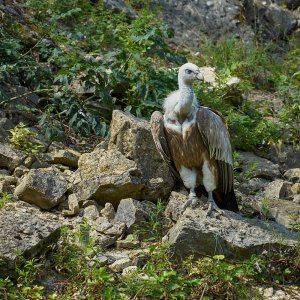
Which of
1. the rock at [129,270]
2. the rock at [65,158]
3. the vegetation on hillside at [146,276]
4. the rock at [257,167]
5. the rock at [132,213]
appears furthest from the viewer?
the rock at [257,167]

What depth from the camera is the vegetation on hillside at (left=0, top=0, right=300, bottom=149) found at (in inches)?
331

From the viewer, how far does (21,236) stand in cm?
569

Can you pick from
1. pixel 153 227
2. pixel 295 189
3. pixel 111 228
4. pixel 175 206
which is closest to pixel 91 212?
pixel 111 228

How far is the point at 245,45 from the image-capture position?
11.8 m

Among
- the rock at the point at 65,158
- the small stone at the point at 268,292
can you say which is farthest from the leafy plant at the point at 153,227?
the rock at the point at 65,158

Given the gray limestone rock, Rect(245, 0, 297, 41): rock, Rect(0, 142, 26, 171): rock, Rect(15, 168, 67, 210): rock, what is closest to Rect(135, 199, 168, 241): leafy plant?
the gray limestone rock

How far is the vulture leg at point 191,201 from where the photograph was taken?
22.4 feet

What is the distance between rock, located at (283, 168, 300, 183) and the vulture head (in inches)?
86.6

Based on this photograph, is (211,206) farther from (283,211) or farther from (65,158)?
(65,158)

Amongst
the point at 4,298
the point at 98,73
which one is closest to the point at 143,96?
the point at 98,73

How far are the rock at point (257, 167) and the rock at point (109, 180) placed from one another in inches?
60.8

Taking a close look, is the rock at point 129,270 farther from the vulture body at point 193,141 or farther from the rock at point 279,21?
the rock at point 279,21

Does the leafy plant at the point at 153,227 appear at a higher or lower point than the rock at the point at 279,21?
lower

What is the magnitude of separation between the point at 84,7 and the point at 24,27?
1511 millimetres
